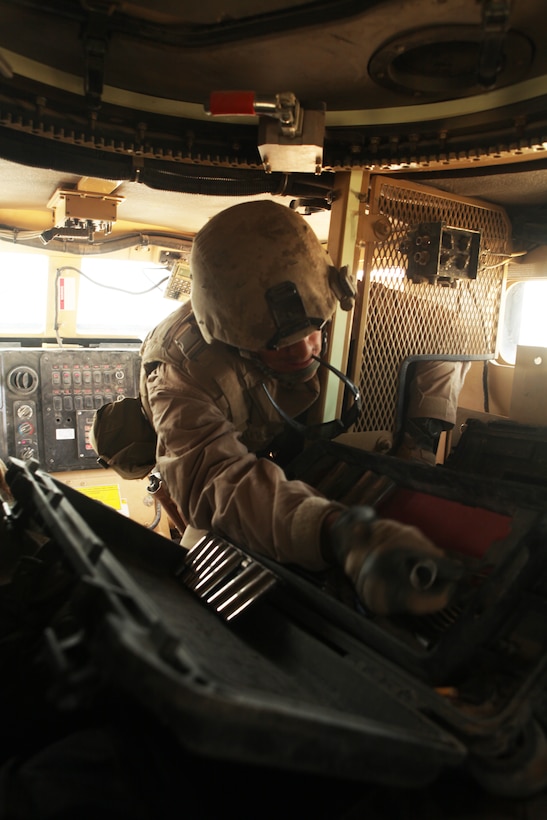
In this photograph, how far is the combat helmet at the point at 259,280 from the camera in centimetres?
171

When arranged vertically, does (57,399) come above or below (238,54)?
below

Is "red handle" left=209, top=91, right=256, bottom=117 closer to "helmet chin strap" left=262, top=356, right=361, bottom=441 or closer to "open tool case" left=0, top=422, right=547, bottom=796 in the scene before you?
"helmet chin strap" left=262, top=356, right=361, bottom=441

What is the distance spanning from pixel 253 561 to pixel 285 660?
0.31 metres

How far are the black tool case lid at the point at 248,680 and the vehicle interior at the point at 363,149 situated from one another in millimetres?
140

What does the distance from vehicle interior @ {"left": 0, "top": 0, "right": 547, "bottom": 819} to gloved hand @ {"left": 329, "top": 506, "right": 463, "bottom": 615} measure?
0.52 feet

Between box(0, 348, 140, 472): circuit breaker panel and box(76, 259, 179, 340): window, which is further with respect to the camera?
box(76, 259, 179, 340): window

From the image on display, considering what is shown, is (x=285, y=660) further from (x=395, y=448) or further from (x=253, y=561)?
(x=395, y=448)

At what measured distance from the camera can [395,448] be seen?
7.67 ft

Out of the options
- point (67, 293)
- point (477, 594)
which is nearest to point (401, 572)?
point (477, 594)

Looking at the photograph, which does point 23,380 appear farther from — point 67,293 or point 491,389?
point 491,389

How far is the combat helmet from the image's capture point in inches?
67.2

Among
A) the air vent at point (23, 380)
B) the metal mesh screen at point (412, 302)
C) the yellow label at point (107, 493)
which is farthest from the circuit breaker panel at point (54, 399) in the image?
the metal mesh screen at point (412, 302)

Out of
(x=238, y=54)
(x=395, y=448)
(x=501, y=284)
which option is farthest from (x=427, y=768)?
(x=501, y=284)

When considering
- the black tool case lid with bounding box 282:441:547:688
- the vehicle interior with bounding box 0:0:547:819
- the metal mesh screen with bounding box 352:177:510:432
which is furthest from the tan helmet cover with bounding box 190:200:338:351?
the black tool case lid with bounding box 282:441:547:688
